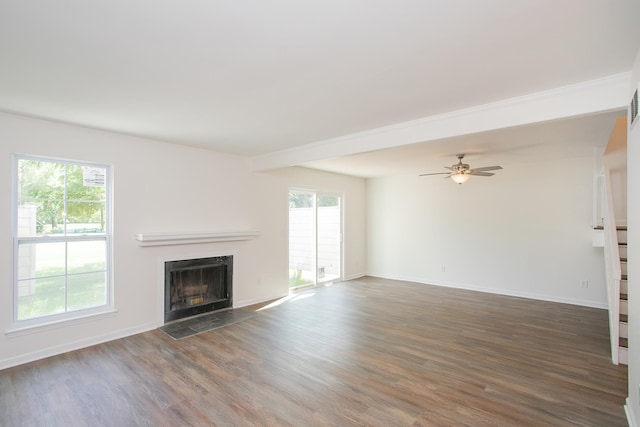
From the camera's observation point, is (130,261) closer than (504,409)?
No

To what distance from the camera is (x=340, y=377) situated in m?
2.90

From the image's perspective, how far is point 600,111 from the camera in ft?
8.01

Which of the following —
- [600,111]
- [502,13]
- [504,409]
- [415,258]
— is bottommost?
[504,409]

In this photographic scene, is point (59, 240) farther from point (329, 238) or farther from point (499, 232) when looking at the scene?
point (499, 232)

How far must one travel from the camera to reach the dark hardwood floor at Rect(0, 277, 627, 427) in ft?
7.74

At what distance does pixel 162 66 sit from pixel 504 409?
3593mm

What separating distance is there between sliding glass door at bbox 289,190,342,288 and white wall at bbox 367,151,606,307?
123cm

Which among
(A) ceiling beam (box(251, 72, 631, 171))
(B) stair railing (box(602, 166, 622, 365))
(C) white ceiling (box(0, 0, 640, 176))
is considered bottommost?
(B) stair railing (box(602, 166, 622, 365))

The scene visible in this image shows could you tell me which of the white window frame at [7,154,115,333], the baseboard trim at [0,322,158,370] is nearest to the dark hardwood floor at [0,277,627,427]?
the baseboard trim at [0,322,158,370]

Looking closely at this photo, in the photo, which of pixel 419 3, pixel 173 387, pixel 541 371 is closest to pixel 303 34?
pixel 419 3

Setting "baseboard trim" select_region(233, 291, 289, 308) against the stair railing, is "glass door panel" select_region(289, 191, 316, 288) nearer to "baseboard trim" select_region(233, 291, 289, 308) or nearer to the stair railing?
"baseboard trim" select_region(233, 291, 289, 308)

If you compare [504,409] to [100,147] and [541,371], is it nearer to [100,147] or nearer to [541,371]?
[541,371]

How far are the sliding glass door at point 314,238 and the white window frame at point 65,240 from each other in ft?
10.1

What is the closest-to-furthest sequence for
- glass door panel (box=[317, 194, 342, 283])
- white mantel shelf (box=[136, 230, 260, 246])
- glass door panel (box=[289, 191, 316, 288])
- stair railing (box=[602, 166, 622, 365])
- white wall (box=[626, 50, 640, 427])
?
white wall (box=[626, 50, 640, 427]) → stair railing (box=[602, 166, 622, 365]) → white mantel shelf (box=[136, 230, 260, 246]) → glass door panel (box=[289, 191, 316, 288]) → glass door panel (box=[317, 194, 342, 283])
